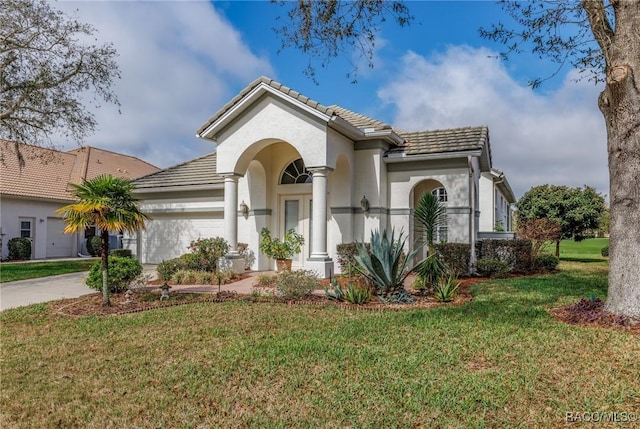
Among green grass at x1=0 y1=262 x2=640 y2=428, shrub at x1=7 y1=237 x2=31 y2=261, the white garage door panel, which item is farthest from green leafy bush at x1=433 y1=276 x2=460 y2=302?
shrub at x1=7 y1=237 x2=31 y2=261

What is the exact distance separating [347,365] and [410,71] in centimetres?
896

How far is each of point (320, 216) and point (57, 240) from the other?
854 inches

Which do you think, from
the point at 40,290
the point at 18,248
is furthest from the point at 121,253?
the point at 18,248

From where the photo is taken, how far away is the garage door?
2566cm

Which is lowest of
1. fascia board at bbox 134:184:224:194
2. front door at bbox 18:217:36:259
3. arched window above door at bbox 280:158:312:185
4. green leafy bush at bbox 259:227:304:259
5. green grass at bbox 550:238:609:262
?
green grass at bbox 550:238:609:262

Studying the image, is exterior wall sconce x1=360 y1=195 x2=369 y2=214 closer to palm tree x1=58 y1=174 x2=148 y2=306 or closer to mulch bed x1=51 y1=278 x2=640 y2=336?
mulch bed x1=51 y1=278 x2=640 y2=336

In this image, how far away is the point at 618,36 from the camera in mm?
6883

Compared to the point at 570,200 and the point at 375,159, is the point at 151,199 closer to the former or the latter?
the point at 375,159

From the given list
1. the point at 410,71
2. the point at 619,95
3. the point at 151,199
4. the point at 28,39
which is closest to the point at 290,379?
the point at 619,95

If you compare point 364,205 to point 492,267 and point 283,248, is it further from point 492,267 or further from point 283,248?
point 492,267

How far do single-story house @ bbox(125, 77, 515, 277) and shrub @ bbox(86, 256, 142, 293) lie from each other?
4028mm

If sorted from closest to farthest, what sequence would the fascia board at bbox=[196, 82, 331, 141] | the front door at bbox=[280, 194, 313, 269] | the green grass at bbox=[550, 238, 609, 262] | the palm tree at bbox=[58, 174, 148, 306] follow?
the palm tree at bbox=[58, 174, 148, 306] → the fascia board at bbox=[196, 82, 331, 141] → the front door at bbox=[280, 194, 313, 269] → the green grass at bbox=[550, 238, 609, 262]

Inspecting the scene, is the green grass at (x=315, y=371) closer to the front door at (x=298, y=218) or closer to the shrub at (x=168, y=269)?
the shrub at (x=168, y=269)

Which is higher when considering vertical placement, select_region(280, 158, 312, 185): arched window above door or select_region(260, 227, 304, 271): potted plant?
select_region(280, 158, 312, 185): arched window above door
